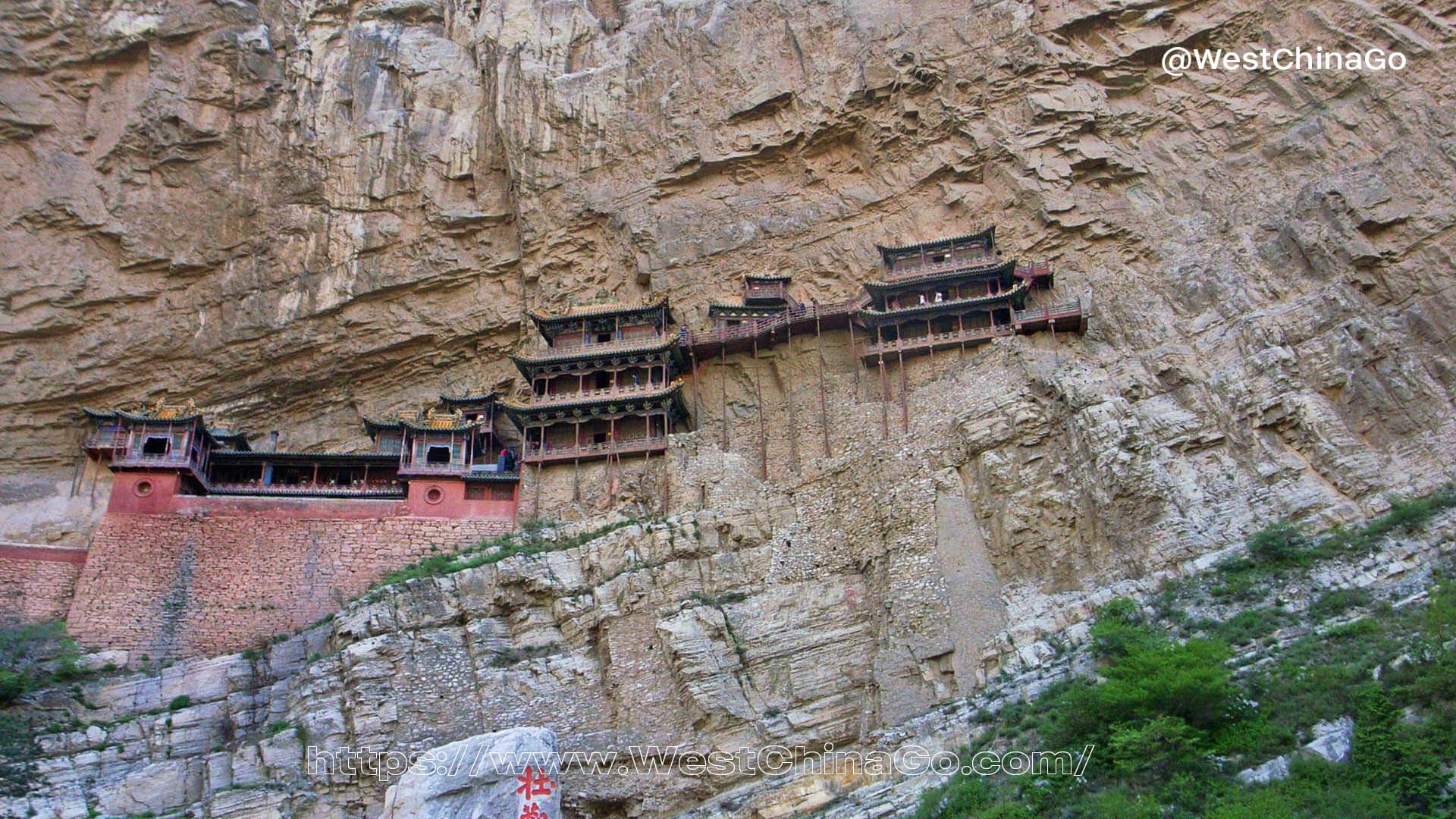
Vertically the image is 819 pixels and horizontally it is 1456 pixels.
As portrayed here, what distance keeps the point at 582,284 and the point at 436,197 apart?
5.49 m

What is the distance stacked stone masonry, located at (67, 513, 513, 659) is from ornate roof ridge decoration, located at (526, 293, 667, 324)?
6.86 metres

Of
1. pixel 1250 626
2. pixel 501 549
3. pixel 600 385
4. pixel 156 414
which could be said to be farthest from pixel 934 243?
pixel 156 414

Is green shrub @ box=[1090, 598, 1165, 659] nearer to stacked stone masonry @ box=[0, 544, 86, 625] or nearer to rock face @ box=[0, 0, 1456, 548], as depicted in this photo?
rock face @ box=[0, 0, 1456, 548]

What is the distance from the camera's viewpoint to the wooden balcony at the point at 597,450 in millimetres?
32906

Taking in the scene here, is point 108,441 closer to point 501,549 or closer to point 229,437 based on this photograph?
point 229,437

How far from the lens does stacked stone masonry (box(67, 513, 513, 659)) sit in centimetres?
2931

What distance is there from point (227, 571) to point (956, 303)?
64.5 ft

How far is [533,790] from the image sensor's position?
709 inches

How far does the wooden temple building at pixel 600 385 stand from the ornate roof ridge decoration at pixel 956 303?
5.98 metres

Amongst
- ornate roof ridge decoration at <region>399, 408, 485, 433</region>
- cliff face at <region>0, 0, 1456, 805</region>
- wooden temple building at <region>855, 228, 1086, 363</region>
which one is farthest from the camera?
ornate roof ridge decoration at <region>399, 408, 485, 433</region>

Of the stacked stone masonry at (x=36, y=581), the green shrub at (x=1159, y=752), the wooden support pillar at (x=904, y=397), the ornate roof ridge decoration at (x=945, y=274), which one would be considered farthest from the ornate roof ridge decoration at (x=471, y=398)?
the green shrub at (x=1159, y=752)

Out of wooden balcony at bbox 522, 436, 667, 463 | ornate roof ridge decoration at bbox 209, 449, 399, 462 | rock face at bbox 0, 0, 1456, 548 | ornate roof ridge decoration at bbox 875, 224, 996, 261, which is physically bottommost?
wooden balcony at bbox 522, 436, 667, 463

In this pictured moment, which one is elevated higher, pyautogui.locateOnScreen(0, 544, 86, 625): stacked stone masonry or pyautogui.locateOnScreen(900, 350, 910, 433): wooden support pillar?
pyautogui.locateOnScreen(900, 350, 910, 433): wooden support pillar

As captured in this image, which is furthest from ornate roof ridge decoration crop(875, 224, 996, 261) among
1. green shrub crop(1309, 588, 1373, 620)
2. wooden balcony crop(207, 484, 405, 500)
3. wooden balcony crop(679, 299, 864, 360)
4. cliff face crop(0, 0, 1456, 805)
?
green shrub crop(1309, 588, 1373, 620)
